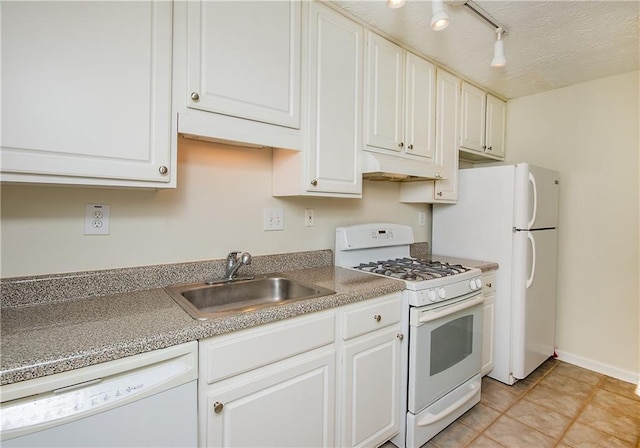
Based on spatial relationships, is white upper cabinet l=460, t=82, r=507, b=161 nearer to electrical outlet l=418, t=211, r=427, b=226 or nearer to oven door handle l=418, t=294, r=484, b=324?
electrical outlet l=418, t=211, r=427, b=226

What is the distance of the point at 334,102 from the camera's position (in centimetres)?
168

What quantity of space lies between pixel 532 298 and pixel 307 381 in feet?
6.27

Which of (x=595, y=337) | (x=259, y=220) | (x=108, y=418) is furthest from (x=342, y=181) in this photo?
(x=595, y=337)

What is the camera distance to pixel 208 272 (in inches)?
61.9

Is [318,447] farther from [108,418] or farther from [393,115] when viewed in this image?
[393,115]

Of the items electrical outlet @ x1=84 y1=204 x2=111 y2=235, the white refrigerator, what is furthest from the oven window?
electrical outlet @ x1=84 y1=204 x2=111 y2=235

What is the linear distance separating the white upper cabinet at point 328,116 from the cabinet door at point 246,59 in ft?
0.32

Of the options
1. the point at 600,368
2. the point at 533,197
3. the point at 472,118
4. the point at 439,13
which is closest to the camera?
the point at 439,13

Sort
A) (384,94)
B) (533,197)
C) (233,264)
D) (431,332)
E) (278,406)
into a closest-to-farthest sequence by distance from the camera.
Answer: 1. (278,406)
2. (233,264)
3. (431,332)
4. (384,94)
5. (533,197)

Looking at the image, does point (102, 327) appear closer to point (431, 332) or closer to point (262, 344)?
point (262, 344)

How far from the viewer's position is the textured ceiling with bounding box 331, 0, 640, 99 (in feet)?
5.36

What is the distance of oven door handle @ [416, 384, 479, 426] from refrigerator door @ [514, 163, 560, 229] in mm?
1133

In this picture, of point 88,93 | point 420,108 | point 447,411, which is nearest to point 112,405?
point 88,93

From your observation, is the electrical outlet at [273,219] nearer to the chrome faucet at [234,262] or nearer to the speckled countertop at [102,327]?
the chrome faucet at [234,262]
